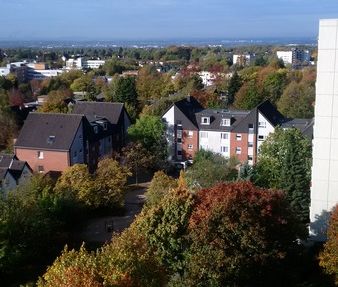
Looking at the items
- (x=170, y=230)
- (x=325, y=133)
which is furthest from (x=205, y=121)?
(x=170, y=230)

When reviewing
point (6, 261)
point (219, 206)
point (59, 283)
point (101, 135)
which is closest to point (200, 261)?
point (219, 206)

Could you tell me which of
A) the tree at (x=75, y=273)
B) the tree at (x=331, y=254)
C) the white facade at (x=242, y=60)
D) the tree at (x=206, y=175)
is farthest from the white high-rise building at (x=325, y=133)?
the white facade at (x=242, y=60)

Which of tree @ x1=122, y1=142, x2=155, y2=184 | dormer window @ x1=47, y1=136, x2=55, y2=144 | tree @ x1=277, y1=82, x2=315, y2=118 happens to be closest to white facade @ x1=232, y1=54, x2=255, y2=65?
tree @ x1=277, y1=82, x2=315, y2=118

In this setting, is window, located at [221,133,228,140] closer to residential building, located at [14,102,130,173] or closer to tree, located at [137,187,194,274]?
residential building, located at [14,102,130,173]

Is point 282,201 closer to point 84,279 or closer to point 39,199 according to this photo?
point 84,279

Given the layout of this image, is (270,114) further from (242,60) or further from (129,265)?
(242,60)
